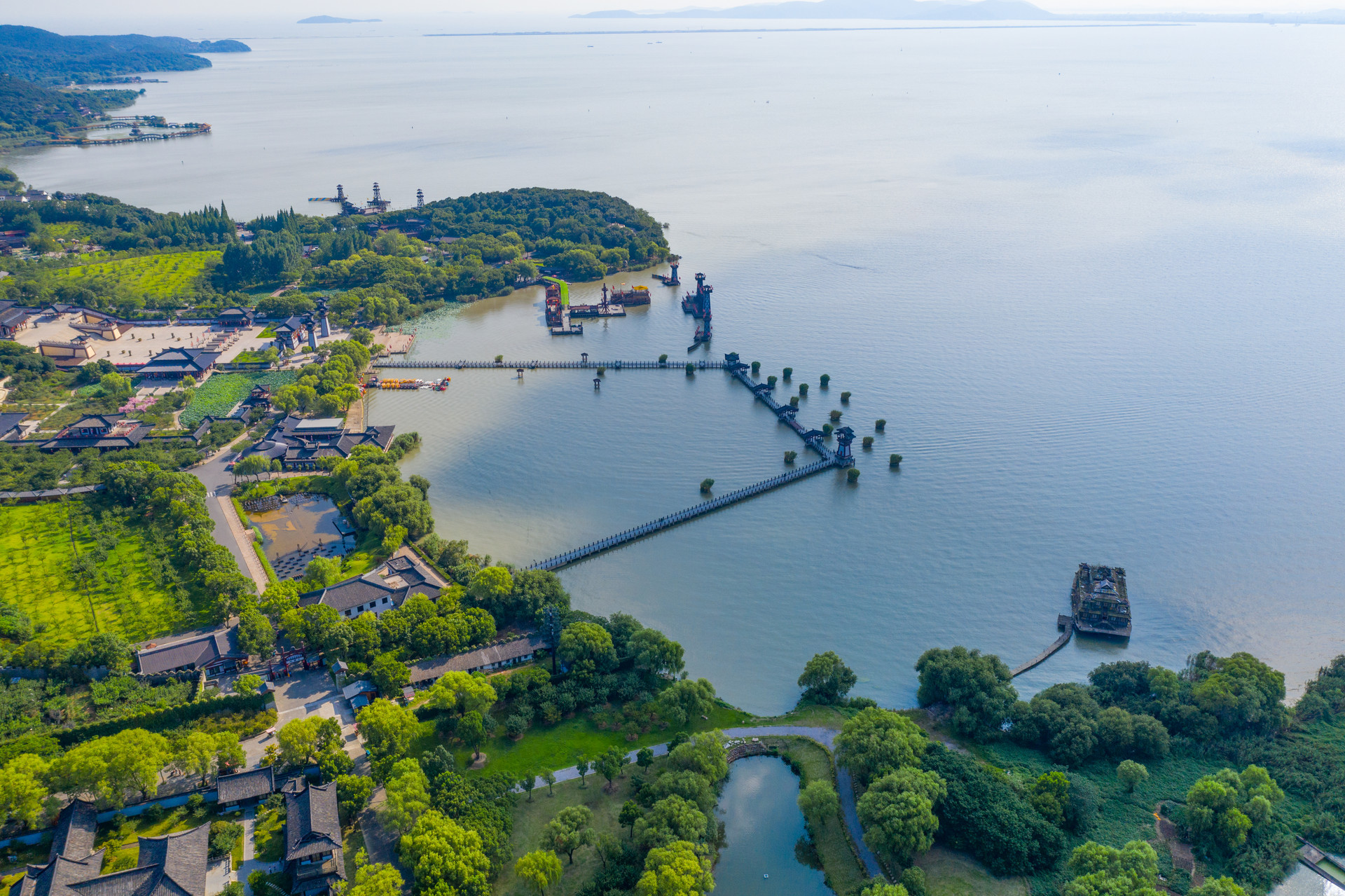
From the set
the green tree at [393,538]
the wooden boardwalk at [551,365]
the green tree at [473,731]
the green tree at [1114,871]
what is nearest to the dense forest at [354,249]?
the wooden boardwalk at [551,365]

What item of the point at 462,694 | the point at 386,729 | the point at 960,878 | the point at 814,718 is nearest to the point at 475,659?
the point at 462,694

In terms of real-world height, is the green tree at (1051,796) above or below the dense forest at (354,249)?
below

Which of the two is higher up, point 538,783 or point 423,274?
point 423,274

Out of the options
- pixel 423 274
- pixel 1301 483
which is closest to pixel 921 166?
pixel 423 274

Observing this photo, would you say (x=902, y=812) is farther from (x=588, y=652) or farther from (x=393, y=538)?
(x=393, y=538)

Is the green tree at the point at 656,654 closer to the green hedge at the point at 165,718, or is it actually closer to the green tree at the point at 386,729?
the green tree at the point at 386,729

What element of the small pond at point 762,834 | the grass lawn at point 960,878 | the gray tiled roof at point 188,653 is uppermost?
the gray tiled roof at point 188,653

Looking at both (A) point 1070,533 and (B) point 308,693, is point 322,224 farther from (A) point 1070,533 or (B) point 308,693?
(A) point 1070,533
